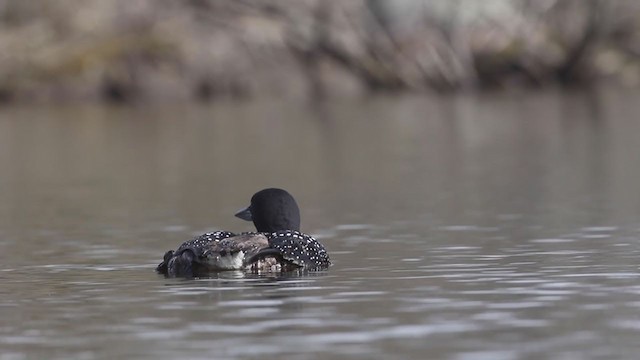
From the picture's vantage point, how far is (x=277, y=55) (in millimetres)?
55219

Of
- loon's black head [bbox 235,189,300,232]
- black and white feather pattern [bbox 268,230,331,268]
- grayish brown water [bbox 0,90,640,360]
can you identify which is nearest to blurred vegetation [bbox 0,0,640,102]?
grayish brown water [bbox 0,90,640,360]

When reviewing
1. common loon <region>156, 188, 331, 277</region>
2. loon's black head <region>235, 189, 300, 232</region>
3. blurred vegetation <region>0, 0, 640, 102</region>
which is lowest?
common loon <region>156, 188, 331, 277</region>

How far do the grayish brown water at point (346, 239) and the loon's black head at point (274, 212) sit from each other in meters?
0.62

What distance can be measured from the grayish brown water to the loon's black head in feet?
2.04

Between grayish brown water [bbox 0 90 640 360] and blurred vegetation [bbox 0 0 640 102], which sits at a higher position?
blurred vegetation [bbox 0 0 640 102]

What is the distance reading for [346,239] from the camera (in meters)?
17.5

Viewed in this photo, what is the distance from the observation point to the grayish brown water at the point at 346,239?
11.0 metres

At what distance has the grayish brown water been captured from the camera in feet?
36.0

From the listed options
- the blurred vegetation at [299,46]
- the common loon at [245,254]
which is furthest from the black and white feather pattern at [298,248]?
the blurred vegetation at [299,46]

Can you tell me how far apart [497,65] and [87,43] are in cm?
1103

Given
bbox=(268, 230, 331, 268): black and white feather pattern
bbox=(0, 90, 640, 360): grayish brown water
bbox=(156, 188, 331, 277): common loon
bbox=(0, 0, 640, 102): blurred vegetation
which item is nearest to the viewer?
bbox=(0, 90, 640, 360): grayish brown water

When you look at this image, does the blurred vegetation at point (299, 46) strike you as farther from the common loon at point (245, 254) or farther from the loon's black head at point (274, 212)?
the common loon at point (245, 254)

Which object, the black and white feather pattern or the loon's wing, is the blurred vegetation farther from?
the loon's wing

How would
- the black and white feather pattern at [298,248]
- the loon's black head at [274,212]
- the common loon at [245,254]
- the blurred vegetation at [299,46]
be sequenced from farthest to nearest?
1. the blurred vegetation at [299,46]
2. the loon's black head at [274,212]
3. the black and white feather pattern at [298,248]
4. the common loon at [245,254]
